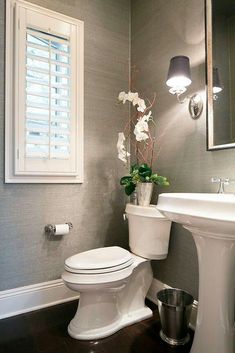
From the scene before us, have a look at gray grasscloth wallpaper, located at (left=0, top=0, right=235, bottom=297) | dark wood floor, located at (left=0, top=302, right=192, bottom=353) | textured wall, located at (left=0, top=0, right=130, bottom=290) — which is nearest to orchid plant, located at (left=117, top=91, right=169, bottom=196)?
gray grasscloth wallpaper, located at (left=0, top=0, right=235, bottom=297)

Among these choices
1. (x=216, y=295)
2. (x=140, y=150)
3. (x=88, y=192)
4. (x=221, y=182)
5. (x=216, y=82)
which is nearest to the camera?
(x=216, y=295)

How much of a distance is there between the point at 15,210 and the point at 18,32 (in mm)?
1239

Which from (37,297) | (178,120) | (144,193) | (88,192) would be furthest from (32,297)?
(178,120)

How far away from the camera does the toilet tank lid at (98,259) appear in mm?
1353

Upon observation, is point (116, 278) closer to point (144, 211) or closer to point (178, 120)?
point (144, 211)

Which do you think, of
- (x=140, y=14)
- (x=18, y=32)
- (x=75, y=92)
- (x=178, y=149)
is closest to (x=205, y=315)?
(x=178, y=149)

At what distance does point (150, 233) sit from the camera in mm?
1639

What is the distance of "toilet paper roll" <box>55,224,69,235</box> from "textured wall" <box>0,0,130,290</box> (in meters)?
0.10

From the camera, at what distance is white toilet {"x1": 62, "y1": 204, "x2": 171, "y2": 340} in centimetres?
134

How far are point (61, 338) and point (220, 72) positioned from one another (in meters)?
1.83

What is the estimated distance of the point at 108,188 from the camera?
2.07 metres

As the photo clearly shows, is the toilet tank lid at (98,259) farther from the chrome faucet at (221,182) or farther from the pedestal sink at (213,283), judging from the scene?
the chrome faucet at (221,182)

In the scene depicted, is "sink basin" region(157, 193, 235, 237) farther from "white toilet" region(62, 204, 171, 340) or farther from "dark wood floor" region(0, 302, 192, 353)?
"dark wood floor" region(0, 302, 192, 353)

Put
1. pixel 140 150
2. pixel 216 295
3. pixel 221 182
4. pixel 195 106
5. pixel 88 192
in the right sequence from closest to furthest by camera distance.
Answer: pixel 216 295
pixel 221 182
pixel 195 106
pixel 88 192
pixel 140 150
